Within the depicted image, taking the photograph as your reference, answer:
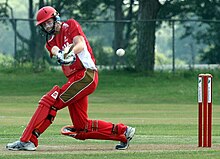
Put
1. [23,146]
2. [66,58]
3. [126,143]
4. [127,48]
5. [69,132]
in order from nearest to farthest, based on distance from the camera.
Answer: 1. [66,58]
2. [23,146]
3. [69,132]
4. [126,143]
5. [127,48]

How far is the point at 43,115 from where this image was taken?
39.8 ft

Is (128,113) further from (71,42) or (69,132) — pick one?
(71,42)

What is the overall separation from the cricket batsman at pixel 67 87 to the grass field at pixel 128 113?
27cm

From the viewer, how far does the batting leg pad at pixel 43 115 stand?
39.7ft

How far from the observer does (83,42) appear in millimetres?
12055

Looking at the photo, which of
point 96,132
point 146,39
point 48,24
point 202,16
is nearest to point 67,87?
point 96,132

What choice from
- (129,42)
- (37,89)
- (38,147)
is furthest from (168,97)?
(38,147)

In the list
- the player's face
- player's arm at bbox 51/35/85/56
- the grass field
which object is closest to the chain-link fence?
the grass field

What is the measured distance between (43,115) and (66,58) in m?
0.87

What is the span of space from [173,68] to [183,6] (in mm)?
8644

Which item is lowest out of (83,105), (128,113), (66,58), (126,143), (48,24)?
(128,113)

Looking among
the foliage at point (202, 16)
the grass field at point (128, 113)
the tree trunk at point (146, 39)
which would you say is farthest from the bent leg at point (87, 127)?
the foliage at point (202, 16)

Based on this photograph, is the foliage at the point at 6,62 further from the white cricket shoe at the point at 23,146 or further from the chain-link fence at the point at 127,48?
the white cricket shoe at the point at 23,146

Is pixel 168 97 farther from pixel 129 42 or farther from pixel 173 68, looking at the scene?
pixel 129 42
